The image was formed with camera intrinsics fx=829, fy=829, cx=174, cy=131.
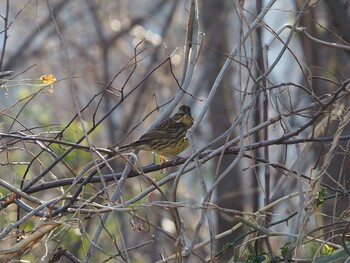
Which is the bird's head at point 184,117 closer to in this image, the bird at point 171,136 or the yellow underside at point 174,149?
the bird at point 171,136

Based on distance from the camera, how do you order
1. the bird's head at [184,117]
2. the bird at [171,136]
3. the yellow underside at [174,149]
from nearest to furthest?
the bird at [171,136] → the yellow underside at [174,149] → the bird's head at [184,117]

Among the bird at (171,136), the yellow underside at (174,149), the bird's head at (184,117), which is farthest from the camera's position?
the bird's head at (184,117)

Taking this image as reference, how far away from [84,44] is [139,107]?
1576 mm

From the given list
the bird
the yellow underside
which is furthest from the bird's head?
the yellow underside

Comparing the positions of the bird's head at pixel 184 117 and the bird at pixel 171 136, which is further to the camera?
the bird's head at pixel 184 117

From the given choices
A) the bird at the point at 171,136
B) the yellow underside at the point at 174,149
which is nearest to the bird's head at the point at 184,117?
the bird at the point at 171,136

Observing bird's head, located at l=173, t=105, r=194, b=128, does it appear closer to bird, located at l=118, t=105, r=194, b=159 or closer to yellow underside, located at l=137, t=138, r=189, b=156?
bird, located at l=118, t=105, r=194, b=159

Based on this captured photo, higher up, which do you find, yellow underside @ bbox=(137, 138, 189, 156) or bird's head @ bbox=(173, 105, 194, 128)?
bird's head @ bbox=(173, 105, 194, 128)

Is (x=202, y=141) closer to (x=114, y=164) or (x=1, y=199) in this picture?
(x=114, y=164)

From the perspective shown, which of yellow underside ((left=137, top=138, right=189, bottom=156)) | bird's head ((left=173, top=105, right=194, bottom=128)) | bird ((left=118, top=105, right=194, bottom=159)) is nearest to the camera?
bird ((left=118, top=105, right=194, bottom=159))

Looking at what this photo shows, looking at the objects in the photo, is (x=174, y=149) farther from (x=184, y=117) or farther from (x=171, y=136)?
(x=184, y=117)

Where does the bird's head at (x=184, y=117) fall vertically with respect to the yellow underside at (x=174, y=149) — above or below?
above

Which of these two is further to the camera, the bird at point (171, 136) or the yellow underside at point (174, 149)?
the yellow underside at point (174, 149)

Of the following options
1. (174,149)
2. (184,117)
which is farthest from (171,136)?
(184,117)
